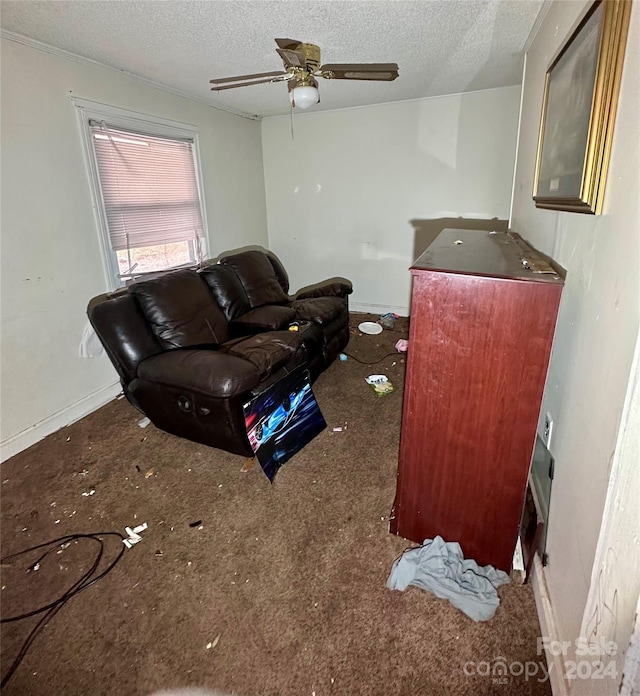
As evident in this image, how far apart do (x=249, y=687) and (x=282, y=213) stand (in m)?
4.51

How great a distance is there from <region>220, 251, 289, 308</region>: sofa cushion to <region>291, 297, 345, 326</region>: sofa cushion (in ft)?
0.64

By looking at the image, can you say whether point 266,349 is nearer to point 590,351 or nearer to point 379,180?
point 590,351

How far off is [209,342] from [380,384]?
4.30ft

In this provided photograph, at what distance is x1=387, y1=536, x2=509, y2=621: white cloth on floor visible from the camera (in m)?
1.43

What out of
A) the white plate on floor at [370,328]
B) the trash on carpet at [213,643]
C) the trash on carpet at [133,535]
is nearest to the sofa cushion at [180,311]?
the trash on carpet at [133,535]

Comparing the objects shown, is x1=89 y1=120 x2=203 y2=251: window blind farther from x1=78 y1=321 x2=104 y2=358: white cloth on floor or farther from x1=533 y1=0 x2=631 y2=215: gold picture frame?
x1=533 y1=0 x2=631 y2=215: gold picture frame

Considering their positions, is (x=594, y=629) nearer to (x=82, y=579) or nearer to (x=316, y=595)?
(x=316, y=595)

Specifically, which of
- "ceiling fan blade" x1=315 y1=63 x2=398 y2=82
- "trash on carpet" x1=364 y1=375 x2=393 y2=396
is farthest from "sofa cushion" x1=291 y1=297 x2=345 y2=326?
"ceiling fan blade" x1=315 y1=63 x2=398 y2=82

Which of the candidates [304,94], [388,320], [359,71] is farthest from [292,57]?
[388,320]

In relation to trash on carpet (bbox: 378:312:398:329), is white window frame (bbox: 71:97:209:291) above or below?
above

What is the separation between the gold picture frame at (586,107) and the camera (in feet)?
3.34

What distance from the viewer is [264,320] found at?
295 centimetres

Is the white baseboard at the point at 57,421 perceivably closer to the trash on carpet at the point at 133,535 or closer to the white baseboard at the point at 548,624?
the trash on carpet at the point at 133,535

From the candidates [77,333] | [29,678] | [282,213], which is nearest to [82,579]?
[29,678]
